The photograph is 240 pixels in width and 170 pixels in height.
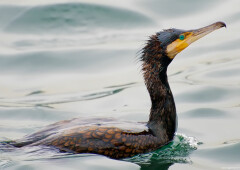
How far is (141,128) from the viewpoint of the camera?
8727 mm

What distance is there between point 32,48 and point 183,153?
6415 mm

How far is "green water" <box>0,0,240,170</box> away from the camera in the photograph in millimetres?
8859

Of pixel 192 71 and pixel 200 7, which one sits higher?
pixel 200 7

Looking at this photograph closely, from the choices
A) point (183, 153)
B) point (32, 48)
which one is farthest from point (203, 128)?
point (32, 48)

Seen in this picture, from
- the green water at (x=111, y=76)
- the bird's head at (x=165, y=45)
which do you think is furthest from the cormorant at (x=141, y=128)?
the green water at (x=111, y=76)

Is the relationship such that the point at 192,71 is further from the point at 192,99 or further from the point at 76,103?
the point at 76,103

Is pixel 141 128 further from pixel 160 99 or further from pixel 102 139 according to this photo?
pixel 102 139

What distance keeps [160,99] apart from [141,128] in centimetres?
51

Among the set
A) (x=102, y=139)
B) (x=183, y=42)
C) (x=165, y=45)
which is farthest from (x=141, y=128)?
(x=183, y=42)

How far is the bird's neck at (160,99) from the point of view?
29.0 ft

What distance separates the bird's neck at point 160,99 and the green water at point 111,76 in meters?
0.27

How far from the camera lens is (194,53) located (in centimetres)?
1411

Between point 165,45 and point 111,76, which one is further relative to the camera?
point 111,76

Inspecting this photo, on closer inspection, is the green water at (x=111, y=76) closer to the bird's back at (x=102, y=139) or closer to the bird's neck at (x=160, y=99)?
the bird's back at (x=102, y=139)
